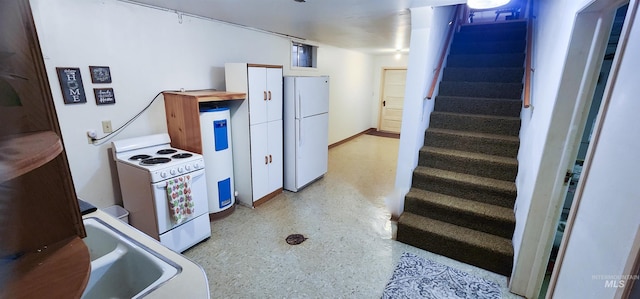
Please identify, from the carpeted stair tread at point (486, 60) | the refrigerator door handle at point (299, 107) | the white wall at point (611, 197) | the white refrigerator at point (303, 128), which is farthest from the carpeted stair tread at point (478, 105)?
the white wall at point (611, 197)

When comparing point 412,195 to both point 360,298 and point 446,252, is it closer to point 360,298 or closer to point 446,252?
point 446,252

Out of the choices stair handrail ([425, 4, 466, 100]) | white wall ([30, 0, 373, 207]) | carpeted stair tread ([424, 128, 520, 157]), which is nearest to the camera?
white wall ([30, 0, 373, 207])

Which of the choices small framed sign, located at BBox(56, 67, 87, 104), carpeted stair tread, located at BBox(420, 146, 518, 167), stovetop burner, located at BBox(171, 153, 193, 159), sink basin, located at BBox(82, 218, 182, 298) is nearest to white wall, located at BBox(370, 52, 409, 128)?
carpeted stair tread, located at BBox(420, 146, 518, 167)

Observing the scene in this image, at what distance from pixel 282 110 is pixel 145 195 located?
6.13 feet

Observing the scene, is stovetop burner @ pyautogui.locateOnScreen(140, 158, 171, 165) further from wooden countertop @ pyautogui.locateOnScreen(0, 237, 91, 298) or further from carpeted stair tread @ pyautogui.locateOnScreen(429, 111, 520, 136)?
carpeted stair tread @ pyautogui.locateOnScreen(429, 111, 520, 136)

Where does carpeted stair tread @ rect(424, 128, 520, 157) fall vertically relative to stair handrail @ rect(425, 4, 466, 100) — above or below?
below

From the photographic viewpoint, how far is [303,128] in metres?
3.76

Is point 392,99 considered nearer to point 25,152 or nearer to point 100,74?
point 100,74

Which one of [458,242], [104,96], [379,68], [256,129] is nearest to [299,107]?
[256,129]

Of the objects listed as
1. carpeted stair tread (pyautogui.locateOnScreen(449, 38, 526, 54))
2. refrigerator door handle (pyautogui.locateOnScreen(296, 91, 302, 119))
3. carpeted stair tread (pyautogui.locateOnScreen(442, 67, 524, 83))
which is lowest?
refrigerator door handle (pyautogui.locateOnScreen(296, 91, 302, 119))

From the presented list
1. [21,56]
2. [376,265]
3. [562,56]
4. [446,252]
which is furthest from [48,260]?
[446,252]

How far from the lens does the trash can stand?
2.54 metres

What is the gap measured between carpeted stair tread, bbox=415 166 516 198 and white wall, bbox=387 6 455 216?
154mm

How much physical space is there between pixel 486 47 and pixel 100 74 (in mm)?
4440
